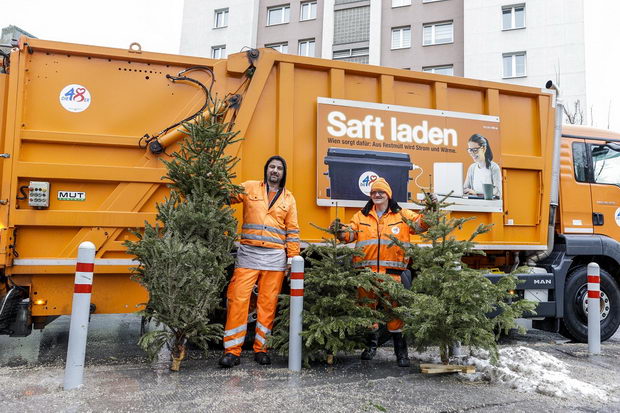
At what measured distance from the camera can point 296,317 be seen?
12.2 feet

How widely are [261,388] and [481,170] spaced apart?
3.36m

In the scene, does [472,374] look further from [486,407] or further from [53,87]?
[53,87]

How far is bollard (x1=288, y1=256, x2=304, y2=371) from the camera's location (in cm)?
370

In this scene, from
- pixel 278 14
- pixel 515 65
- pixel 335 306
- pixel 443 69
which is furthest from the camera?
pixel 278 14

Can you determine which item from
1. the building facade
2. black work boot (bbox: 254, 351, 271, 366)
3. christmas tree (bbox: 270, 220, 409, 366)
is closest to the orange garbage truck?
christmas tree (bbox: 270, 220, 409, 366)

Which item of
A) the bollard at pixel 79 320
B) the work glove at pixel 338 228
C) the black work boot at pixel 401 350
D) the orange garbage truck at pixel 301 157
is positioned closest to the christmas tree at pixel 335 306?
the work glove at pixel 338 228

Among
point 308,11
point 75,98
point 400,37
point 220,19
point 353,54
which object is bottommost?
point 75,98

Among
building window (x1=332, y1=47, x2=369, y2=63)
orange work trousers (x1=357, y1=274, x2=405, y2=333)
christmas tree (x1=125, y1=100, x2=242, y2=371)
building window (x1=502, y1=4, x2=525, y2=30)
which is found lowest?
orange work trousers (x1=357, y1=274, x2=405, y2=333)

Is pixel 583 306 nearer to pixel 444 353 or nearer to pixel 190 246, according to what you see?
pixel 444 353

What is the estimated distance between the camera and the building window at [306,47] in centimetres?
2184

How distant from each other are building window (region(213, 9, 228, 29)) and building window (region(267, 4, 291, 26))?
2.23 m

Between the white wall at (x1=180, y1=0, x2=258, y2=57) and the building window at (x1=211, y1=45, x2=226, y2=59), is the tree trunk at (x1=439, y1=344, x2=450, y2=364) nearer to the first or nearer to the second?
the white wall at (x1=180, y1=0, x2=258, y2=57)

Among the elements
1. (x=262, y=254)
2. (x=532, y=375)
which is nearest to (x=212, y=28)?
(x=262, y=254)

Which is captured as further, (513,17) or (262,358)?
(513,17)
